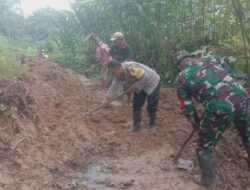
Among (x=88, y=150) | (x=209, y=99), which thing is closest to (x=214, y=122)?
(x=209, y=99)

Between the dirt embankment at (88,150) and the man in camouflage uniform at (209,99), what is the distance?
54 cm

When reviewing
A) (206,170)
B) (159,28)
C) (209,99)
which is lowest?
(206,170)

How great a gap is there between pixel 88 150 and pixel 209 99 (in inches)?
95.6

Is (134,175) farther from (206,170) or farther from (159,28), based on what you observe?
(159,28)

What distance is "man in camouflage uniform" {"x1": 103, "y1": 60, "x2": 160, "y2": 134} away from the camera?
7.02 metres

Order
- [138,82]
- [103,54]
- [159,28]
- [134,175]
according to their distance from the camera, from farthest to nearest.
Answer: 1. [159,28]
2. [103,54]
3. [138,82]
4. [134,175]

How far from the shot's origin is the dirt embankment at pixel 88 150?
213 inches

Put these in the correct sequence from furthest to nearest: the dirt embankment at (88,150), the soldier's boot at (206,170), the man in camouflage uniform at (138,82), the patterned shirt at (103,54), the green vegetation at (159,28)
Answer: the patterned shirt at (103,54) < the green vegetation at (159,28) < the man in camouflage uniform at (138,82) < the dirt embankment at (88,150) < the soldier's boot at (206,170)

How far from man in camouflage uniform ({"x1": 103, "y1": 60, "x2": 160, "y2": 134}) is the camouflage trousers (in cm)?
217

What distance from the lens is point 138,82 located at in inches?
286

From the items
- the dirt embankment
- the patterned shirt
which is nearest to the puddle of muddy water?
the dirt embankment

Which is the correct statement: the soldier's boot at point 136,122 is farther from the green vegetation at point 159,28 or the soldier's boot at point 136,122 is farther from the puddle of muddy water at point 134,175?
the green vegetation at point 159,28

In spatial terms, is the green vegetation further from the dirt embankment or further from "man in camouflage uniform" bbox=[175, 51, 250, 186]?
the dirt embankment

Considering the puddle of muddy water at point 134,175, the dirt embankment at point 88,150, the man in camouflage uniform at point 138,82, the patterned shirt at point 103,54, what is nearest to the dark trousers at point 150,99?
the man in camouflage uniform at point 138,82
